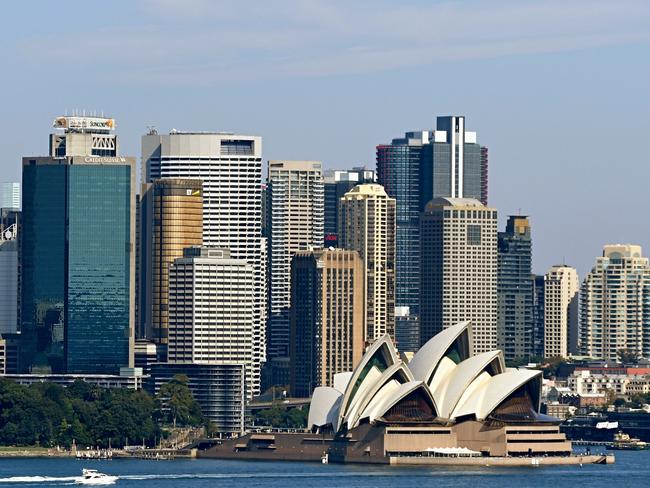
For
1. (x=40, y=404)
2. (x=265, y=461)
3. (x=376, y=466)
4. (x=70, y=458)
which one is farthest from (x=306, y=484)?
(x=40, y=404)

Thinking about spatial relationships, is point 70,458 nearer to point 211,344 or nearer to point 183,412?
point 183,412

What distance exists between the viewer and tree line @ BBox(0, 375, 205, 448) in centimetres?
16588

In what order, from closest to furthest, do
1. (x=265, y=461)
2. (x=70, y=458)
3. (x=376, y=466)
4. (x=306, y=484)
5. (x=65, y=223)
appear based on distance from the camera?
(x=306, y=484) → (x=376, y=466) → (x=265, y=461) → (x=70, y=458) → (x=65, y=223)

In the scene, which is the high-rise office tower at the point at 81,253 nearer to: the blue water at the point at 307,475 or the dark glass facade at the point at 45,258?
the dark glass facade at the point at 45,258

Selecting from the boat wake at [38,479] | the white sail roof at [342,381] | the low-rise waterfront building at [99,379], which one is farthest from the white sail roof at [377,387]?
the low-rise waterfront building at [99,379]

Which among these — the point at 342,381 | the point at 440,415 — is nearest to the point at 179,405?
the point at 342,381

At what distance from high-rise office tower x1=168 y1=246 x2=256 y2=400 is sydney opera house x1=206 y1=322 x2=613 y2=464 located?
155 ft

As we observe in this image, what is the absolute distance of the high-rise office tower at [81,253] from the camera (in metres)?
190

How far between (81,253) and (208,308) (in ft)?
39.7

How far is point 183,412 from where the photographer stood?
580 feet

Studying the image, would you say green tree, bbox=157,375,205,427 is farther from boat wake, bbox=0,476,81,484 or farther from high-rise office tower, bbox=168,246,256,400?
boat wake, bbox=0,476,81,484

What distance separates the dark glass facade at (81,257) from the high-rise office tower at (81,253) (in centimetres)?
8

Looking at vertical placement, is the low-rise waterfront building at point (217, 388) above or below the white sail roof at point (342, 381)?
below

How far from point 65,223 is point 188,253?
12640 mm
